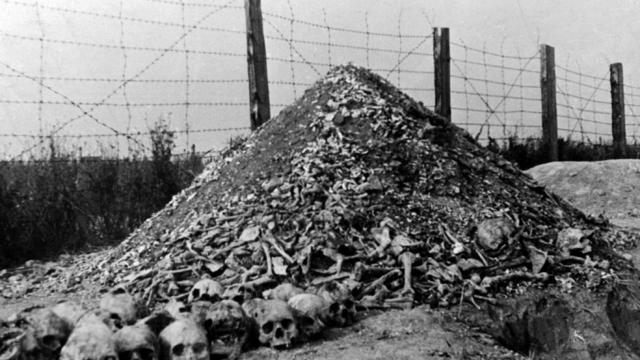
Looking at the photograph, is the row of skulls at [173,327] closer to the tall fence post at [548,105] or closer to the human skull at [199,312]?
the human skull at [199,312]

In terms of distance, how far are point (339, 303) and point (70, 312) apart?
1255mm

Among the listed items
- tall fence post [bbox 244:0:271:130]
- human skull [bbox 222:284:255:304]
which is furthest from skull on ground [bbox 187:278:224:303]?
tall fence post [bbox 244:0:271:130]

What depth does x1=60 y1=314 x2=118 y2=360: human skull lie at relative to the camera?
278 cm

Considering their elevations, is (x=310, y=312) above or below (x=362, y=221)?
below

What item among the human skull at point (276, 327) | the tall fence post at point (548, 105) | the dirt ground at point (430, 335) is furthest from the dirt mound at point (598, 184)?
the human skull at point (276, 327)

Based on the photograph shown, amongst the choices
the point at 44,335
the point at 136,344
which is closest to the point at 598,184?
the point at 136,344

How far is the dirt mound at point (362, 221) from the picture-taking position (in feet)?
13.2

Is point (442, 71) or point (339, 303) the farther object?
point (442, 71)

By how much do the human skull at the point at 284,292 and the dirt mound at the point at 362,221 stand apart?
17 cm

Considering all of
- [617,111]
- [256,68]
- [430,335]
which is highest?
[617,111]

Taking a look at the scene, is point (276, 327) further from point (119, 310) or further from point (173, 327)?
point (119, 310)

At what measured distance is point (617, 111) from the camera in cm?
1376

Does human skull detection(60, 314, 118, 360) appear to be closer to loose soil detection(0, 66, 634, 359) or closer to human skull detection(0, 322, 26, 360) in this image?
human skull detection(0, 322, 26, 360)

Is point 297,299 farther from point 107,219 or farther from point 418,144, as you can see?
point 107,219
